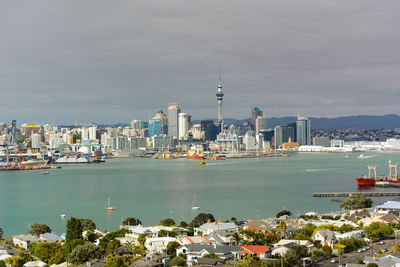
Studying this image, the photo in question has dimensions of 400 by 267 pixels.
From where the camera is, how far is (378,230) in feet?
36.2

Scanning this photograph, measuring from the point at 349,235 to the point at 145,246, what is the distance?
390 cm

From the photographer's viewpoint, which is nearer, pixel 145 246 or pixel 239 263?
pixel 239 263

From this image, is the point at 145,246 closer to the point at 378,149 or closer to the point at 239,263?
the point at 239,263

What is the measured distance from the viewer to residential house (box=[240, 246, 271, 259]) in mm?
9219

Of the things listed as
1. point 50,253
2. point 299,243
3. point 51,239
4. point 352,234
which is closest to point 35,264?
point 50,253

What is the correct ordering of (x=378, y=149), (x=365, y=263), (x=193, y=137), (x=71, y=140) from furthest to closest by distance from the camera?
(x=193, y=137), (x=71, y=140), (x=378, y=149), (x=365, y=263)

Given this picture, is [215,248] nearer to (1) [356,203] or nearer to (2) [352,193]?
(1) [356,203]

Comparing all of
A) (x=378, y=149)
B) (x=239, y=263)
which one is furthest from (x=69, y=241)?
(x=378, y=149)

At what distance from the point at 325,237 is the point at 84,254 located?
4369 mm

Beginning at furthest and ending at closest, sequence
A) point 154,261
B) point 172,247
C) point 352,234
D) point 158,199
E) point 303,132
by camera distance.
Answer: point 303,132, point 158,199, point 352,234, point 172,247, point 154,261

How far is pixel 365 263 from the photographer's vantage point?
826 cm

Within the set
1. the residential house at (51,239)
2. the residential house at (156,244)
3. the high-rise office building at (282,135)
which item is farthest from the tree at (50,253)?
the high-rise office building at (282,135)

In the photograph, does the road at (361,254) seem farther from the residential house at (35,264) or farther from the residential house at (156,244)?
the residential house at (35,264)

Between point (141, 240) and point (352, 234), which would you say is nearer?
point (141, 240)
